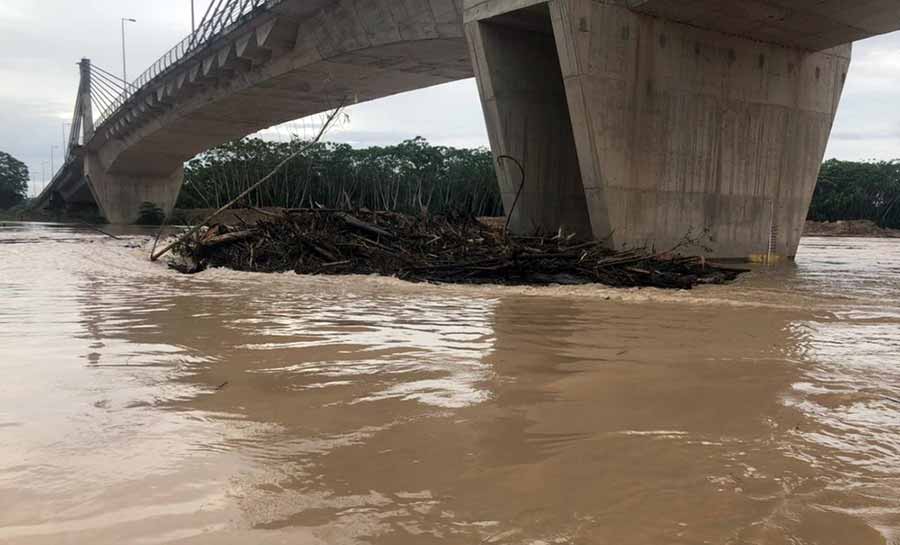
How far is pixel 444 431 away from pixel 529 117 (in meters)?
14.5

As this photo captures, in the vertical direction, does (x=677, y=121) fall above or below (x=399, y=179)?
below

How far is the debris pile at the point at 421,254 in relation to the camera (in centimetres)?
1053

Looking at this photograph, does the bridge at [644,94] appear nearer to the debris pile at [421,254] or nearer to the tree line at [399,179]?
the debris pile at [421,254]

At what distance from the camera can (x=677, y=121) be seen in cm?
1556

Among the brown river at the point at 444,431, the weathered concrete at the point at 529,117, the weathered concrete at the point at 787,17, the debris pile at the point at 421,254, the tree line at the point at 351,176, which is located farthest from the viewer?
the tree line at the point at 351,176

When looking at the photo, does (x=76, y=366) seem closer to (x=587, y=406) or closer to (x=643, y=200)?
(x=587, y=406)

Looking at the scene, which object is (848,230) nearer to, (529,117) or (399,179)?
(399,179)

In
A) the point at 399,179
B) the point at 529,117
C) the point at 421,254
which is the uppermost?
the point at 399,179

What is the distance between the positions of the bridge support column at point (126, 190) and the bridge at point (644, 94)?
36.2 metres

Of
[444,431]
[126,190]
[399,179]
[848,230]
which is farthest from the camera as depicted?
[399,179]

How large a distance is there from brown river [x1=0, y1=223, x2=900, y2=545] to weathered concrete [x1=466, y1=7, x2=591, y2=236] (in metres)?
10.5

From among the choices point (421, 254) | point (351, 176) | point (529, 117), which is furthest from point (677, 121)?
point (351, 176)

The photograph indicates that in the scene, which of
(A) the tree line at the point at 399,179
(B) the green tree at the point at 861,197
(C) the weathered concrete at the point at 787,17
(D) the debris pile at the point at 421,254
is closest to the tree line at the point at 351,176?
(A) the tree line at the point at 399,179

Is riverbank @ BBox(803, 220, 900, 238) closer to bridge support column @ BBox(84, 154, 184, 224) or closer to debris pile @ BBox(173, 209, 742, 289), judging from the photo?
debris pile @ BBox(173, 209, 742, 289)
